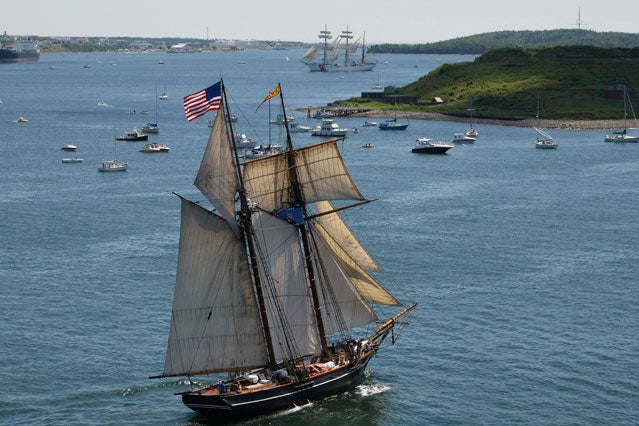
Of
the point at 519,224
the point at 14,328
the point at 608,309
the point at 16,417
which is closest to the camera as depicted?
the point at 16,417

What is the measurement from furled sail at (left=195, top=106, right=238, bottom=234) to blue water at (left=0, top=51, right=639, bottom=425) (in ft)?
37.4

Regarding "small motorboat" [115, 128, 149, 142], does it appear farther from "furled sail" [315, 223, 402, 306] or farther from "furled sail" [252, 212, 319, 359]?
"furled sail" [252, 212, 319, 359]

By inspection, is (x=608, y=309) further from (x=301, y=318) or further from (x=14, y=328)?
(x=14, y=328)

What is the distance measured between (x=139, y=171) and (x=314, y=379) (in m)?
94.2

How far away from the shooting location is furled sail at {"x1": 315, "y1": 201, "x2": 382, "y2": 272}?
220 feet

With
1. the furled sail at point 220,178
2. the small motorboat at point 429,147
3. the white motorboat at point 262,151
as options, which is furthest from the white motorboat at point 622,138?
the furled sail at point 220,178

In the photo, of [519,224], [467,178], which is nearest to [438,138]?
[467,178]

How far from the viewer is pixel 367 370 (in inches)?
2623

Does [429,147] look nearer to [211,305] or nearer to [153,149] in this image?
[153,149]

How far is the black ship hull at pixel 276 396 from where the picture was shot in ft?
191

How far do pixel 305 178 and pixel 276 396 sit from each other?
14.1m

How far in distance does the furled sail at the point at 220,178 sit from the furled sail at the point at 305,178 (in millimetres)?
1941

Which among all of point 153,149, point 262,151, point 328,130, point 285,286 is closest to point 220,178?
point 285,286

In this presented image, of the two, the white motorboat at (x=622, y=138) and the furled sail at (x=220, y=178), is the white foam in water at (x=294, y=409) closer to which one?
the furled sail at (x=220, y=178)
